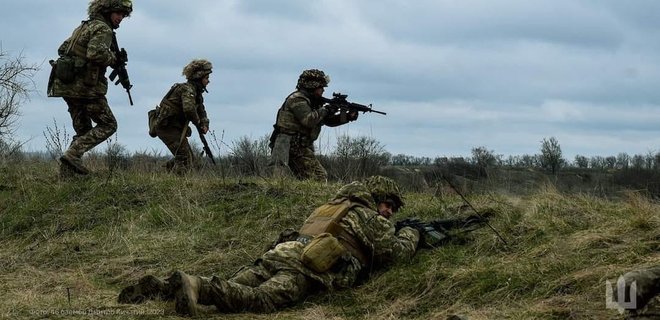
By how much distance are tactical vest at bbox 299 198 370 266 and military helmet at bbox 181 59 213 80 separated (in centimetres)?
491

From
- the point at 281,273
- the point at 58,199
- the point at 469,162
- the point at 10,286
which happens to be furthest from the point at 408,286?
the point at 469,162

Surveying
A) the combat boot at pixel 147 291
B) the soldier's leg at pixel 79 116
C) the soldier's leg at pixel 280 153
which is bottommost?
the combat boot at pixel 147 291

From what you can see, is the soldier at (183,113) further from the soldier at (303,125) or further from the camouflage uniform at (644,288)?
the camouflage uniform at (644,288)

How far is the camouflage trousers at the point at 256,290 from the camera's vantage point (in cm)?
543

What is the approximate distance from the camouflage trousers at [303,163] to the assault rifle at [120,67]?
7.80 feet

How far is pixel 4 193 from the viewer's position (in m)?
10.1

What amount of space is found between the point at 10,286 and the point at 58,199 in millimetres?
3019

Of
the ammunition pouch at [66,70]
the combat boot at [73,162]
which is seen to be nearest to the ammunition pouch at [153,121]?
the combat boot at [73,162]

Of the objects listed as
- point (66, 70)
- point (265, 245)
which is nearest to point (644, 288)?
point (265, 245)

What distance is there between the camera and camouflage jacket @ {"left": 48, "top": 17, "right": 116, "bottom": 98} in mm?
9445

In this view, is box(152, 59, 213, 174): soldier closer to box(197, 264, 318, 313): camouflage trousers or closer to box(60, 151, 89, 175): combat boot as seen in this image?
box(60, 151, 89, 175): combat boot

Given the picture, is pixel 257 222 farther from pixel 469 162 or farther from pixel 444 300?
pixel 469 162

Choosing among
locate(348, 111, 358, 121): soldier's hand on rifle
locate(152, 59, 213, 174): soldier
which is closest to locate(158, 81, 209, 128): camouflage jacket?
locate(152, 59, 213, 174): soldier

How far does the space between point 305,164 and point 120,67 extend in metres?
2.83
